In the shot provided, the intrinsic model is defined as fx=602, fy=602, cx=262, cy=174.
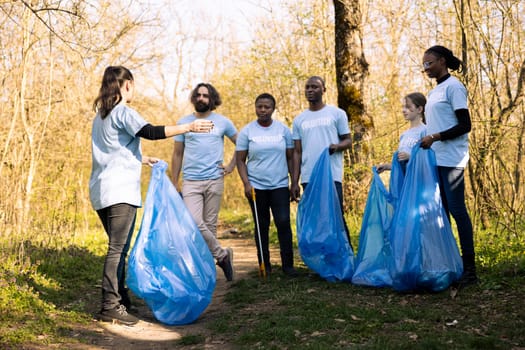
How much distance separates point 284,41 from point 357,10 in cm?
386

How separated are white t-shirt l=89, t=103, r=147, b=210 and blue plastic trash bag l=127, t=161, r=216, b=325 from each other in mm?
214

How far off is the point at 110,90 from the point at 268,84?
8.58 m

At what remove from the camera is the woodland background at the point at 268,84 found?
232 inches

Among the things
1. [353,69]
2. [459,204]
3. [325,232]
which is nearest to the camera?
[459,204]

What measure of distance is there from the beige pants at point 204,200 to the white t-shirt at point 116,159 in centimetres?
126

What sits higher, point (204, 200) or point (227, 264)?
point (204, 200)

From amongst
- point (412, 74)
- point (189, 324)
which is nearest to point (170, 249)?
point (189, 324)

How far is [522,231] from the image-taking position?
236 inches

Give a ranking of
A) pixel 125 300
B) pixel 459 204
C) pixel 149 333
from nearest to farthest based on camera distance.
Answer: pixel 149 333 < pixel 459 204 < pixel 125 300

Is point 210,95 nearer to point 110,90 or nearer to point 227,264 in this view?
point 110,90

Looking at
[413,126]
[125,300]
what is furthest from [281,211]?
[125,300]

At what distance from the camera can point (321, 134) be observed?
5520 millimetres

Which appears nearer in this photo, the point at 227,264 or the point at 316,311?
the point at 316,311

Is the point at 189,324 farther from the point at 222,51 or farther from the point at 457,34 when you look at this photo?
the point at 222,51
